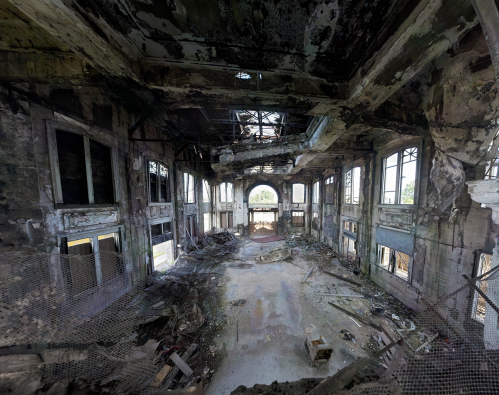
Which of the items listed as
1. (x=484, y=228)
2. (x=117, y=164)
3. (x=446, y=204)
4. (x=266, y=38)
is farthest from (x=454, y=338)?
(x=117, y=164)

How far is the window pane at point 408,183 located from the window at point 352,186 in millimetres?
2409

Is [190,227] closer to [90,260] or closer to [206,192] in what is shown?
[206,192]

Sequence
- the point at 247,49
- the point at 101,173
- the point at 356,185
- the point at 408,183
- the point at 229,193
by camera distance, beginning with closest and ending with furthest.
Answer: the point at 247,49
the point at 101,173
the point at 408,183
the point at 356,185
the point at 229,193

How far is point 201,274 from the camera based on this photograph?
721 centimetres

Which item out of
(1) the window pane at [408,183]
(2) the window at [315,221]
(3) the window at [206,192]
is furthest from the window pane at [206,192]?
Result: (1) the window pane at [408,183]

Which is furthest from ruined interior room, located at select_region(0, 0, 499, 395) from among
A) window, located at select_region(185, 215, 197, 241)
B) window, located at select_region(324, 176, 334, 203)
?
window, located at select_region(324, 176, 334, 203)

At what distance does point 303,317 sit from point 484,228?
4.75m

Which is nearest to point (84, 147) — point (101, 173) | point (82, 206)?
point (101, 173)

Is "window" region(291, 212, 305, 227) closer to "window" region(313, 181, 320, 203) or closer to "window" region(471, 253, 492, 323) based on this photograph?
"window" region(313, 181, 320, 203)

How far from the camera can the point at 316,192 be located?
43.7ft

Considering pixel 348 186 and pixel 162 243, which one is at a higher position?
pixel 348 186

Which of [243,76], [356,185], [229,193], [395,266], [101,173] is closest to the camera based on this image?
[243,76]

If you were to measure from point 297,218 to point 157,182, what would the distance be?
37.9 ft

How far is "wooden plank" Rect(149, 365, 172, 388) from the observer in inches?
110
